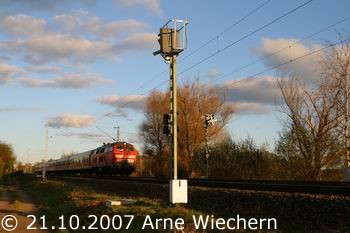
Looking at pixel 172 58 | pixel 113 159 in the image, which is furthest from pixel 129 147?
pixel 172 58

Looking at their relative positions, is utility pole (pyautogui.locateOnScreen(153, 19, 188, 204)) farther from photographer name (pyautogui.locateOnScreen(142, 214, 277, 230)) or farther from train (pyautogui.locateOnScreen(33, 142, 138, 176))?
train (pyautogui.locateOnScreen(33, 142, 138, 176))

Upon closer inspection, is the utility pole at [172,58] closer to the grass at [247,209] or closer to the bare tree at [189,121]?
the grass at [247,209]

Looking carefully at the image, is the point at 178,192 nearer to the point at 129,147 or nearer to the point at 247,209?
the point at 247,209

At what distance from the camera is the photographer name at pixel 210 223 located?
12938 millimetres

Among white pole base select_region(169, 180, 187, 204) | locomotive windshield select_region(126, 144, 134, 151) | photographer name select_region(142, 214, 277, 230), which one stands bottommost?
photographer name select_region(142, 214, 277, 230)

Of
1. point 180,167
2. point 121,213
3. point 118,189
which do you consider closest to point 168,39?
A: point 121,213

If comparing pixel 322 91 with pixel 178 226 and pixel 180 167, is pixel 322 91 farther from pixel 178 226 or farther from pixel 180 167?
pixel 178 226

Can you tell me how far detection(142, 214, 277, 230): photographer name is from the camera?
12.9 metres

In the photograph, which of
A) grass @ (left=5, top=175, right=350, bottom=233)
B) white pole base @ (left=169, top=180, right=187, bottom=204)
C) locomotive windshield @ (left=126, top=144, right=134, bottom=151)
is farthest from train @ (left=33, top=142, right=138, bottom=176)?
white pole base @ (left=169, top=180, right=187, bottom=204)

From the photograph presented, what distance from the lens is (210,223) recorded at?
43.7 feet

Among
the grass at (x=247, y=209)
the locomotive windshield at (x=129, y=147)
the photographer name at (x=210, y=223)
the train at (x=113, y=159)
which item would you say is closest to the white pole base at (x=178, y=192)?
the grass at (x=247, y=209)

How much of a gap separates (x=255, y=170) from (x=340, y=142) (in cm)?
976

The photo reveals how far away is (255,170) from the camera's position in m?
42.5

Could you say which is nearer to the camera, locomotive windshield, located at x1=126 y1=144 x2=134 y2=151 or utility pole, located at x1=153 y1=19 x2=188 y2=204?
utility pole, located at x1=153 y1=19 x2=188 y2=204
